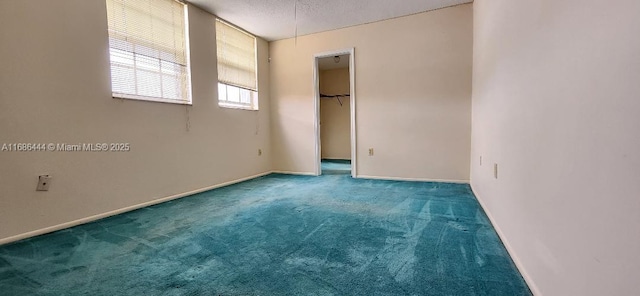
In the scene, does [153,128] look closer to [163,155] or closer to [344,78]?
[163,155]

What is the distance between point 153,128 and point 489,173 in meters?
3.53

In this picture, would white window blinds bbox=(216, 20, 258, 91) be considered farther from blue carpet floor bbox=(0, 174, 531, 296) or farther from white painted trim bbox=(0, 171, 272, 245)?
blue carpet floor bbox=(0, 174, 531, 296)

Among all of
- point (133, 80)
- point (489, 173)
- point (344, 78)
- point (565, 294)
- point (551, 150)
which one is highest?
point (344, 78)

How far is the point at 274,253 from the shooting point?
183 centimetres

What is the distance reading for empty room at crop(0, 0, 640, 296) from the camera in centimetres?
97

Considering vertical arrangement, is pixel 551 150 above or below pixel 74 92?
below

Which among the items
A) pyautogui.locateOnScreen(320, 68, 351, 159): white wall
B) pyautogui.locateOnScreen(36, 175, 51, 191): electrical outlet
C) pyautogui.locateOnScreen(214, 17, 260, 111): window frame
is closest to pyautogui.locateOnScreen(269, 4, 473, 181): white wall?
pyautogui.locateOnScreen(214, 17, 260, 111): window frame

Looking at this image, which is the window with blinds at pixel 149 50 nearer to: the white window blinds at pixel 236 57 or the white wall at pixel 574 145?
the white window blinds at pixel 236 57

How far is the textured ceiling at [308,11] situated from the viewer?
11.7 ft

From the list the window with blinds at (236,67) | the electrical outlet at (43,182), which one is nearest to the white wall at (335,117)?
the window with blinds at (236,67)

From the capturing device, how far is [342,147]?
7441 mm

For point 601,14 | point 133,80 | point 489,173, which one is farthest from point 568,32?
point 133,80

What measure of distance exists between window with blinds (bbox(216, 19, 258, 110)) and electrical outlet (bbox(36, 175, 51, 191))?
2137mm

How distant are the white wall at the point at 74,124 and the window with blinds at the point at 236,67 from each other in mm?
462
